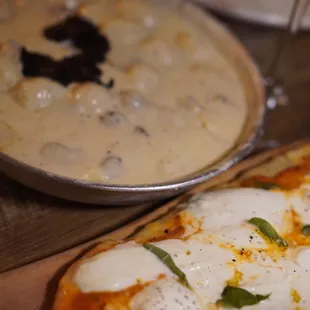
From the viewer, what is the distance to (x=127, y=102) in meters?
1.74

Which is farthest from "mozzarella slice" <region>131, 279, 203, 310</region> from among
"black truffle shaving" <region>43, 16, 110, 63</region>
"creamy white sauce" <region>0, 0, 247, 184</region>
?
"black truffle shaving" <region>43, 16, 110, 63</region>

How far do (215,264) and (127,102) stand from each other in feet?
2.11

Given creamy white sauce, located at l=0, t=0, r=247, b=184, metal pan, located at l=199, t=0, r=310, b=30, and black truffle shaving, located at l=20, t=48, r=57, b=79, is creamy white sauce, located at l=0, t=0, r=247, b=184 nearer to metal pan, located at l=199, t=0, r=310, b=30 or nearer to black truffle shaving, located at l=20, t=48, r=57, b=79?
black truffle shaving, located at l=20, t=48, r=57, b=79

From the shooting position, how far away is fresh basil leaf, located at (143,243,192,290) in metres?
1.28

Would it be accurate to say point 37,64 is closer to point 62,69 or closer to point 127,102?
point 62,69

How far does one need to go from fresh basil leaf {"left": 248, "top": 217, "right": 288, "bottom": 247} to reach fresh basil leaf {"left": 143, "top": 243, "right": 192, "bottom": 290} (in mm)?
A: 282

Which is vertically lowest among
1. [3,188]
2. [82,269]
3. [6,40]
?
[3,188]

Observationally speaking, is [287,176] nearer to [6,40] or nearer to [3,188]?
[3,188]

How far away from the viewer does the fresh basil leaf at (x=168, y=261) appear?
1.28m

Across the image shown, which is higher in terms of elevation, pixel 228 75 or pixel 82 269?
pixel 228 75

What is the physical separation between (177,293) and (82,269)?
0.23 m

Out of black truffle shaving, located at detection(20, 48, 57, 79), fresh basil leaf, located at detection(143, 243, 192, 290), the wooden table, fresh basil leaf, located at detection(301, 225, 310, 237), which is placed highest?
black truffle shaving, located at detection(20, 48, 57, 79)

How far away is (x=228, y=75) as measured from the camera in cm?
203

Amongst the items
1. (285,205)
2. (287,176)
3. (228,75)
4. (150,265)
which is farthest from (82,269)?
(228,75)
